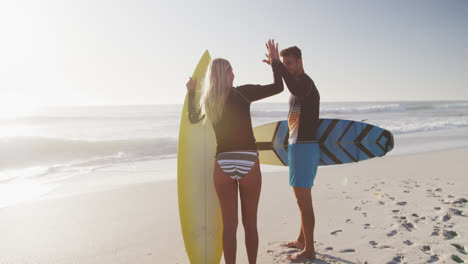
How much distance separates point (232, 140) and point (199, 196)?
0.99 m

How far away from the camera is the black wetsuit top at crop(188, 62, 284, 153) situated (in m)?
2.03

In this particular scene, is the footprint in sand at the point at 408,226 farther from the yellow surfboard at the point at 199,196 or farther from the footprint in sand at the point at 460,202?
the yellow surfboard at the point at 199,196

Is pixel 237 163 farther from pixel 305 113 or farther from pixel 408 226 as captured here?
pixel 408 226

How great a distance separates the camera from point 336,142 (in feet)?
11.2

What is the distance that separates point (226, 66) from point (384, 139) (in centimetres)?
250

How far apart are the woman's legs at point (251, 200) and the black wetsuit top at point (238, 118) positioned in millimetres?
196

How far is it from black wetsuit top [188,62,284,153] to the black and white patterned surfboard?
1.50 m

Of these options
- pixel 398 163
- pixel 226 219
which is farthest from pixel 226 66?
pixel 398 163

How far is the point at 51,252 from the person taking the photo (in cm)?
304

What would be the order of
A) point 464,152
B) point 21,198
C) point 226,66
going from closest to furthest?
point 226,66, point 21,198, point 464,152

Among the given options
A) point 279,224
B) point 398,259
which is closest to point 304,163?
point 398,259

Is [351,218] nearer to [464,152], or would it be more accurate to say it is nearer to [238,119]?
[238,119]

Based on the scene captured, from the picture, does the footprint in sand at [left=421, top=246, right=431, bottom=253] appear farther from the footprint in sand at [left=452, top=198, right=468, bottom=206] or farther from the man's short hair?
the man's short hair

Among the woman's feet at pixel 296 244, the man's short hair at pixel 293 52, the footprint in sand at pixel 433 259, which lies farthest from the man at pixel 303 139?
the footprint in sand at pixel 433 259
